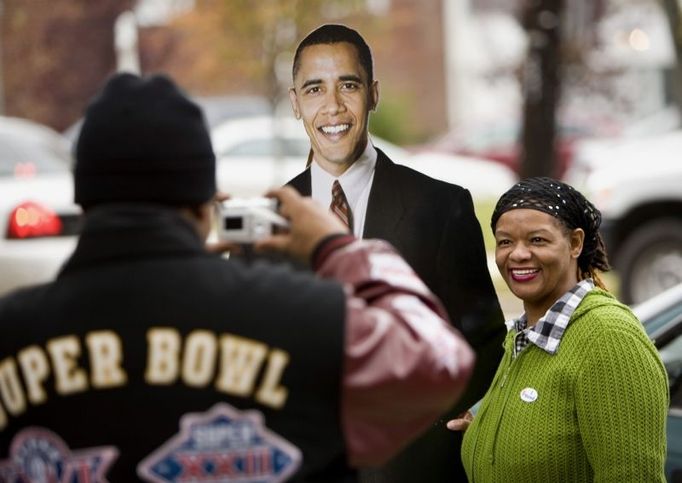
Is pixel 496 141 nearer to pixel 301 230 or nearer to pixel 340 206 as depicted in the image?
pixel 340 206

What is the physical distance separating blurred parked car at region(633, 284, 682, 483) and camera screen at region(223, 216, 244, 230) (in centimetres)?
235

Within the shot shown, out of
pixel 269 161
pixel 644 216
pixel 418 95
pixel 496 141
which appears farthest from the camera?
pixel 418 95

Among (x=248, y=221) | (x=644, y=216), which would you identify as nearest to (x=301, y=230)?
(x=248, y=221)

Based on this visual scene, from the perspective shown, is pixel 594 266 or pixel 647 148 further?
pixel 647 148

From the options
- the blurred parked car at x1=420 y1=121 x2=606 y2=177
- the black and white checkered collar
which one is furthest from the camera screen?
the blurred parked car at x1=420 y1=121 x2=606 y2=177

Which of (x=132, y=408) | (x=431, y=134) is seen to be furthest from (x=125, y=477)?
(x=431, y=134)

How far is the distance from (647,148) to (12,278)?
5.26m

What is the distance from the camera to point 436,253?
358 centimetres

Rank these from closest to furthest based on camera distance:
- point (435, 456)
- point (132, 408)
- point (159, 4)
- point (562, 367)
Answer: point (132, 408) < point (562, 367) < point (435, 456) < point (159, 4)

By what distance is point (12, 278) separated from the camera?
9.02 meters

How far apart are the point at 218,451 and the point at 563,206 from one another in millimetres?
1620

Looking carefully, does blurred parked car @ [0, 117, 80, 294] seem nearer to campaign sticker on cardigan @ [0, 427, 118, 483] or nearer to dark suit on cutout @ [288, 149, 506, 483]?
dark suit on cutout @ [288, 149, 506, 483]

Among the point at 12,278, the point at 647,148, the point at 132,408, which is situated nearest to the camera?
the point at 132,408

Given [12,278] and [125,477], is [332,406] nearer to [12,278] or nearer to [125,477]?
[125,477]
